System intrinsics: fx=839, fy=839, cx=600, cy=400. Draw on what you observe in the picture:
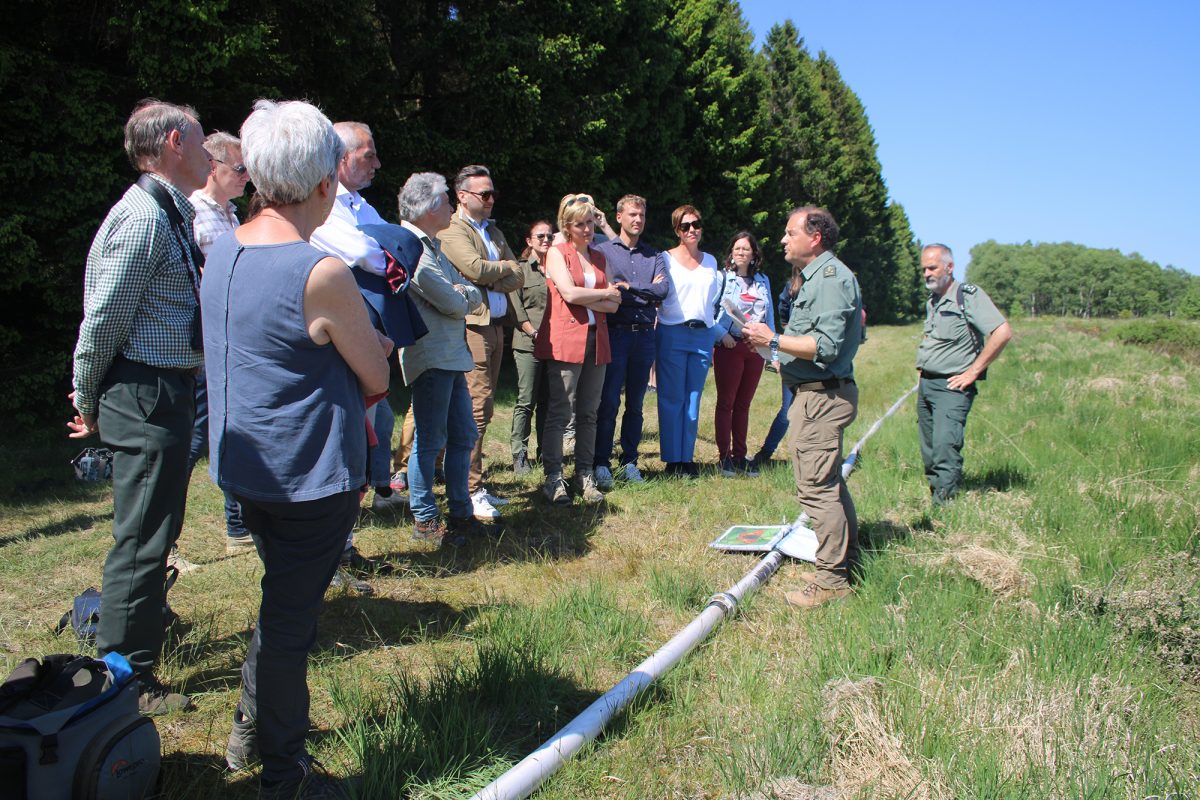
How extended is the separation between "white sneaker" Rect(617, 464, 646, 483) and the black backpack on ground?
4633 mm

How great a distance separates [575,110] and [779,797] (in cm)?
1472

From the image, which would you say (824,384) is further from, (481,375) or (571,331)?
(481,375)

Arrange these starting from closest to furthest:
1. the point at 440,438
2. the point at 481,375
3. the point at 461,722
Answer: the point at 461,722 → the point at 440,438 → the point at 481,375

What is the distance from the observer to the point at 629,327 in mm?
6938

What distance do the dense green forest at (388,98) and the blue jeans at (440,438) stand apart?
5.46m

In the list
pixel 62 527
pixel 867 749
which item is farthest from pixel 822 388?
pixel 62 527

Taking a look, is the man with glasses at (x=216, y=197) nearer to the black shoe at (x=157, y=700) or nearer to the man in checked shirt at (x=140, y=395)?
the man in checked shirt at (x=140, y=395)

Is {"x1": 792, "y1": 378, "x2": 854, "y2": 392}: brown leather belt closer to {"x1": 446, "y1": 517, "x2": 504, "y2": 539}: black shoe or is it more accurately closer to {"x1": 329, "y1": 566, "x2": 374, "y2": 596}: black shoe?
{"x1": 446, "y1": 517, "x2": 504, "y2": 539}: black shoe

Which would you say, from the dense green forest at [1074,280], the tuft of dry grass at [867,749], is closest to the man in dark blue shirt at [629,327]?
the tuft of dry grass at [867,749]

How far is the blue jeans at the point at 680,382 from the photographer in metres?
7.25

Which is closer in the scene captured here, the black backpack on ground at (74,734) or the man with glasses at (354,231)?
the black backpack on ground at (74,734)

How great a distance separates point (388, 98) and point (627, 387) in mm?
8339

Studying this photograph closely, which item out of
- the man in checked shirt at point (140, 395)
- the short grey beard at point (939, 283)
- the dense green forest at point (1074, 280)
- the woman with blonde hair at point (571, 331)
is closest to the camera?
the man in checked shirt at point (140, 395)

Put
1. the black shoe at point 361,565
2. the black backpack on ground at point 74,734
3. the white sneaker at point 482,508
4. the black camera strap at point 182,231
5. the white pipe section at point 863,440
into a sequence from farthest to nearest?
→ 1. the white pipe section at point 863,440
2. the white sneaker at point 482,508
3. the black shoe at point 361,565
4. the black camera strap at point 182,231
5. the black backpack on ground at point 74,734
